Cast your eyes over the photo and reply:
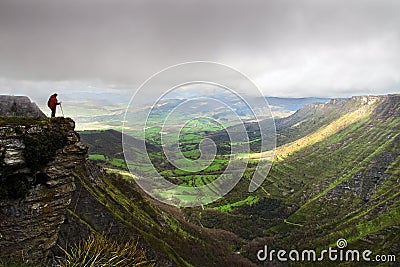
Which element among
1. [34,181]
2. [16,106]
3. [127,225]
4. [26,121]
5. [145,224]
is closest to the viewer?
[26,121]

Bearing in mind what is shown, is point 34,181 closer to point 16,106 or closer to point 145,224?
point 16,106

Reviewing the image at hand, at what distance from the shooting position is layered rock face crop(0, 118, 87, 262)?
66.6 ft

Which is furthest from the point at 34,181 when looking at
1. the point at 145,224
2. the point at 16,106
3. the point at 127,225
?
the point at 145,224

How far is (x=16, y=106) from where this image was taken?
1237 inches

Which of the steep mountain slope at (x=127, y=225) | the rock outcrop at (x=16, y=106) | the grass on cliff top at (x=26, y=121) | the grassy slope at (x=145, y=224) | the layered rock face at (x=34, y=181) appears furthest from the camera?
the grassy slope at (x=145, y=224)

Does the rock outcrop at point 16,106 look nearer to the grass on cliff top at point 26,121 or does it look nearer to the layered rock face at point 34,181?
the grass on cliff top at point 26,121

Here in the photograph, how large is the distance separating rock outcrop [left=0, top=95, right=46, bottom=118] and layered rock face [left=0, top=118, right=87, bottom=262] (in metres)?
10.9

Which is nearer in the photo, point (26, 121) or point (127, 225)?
point (26, 121)

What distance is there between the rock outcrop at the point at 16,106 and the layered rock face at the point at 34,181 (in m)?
10.9

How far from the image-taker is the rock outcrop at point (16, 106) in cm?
3080

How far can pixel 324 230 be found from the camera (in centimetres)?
18588

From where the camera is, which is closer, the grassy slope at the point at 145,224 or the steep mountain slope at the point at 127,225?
the steep mountain slope at the point at 127,225

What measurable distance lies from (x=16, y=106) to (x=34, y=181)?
13.0 metres

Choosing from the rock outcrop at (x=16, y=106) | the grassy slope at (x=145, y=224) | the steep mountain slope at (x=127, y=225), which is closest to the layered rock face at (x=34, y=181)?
the steep mountain slope at (x=127, y=225)
